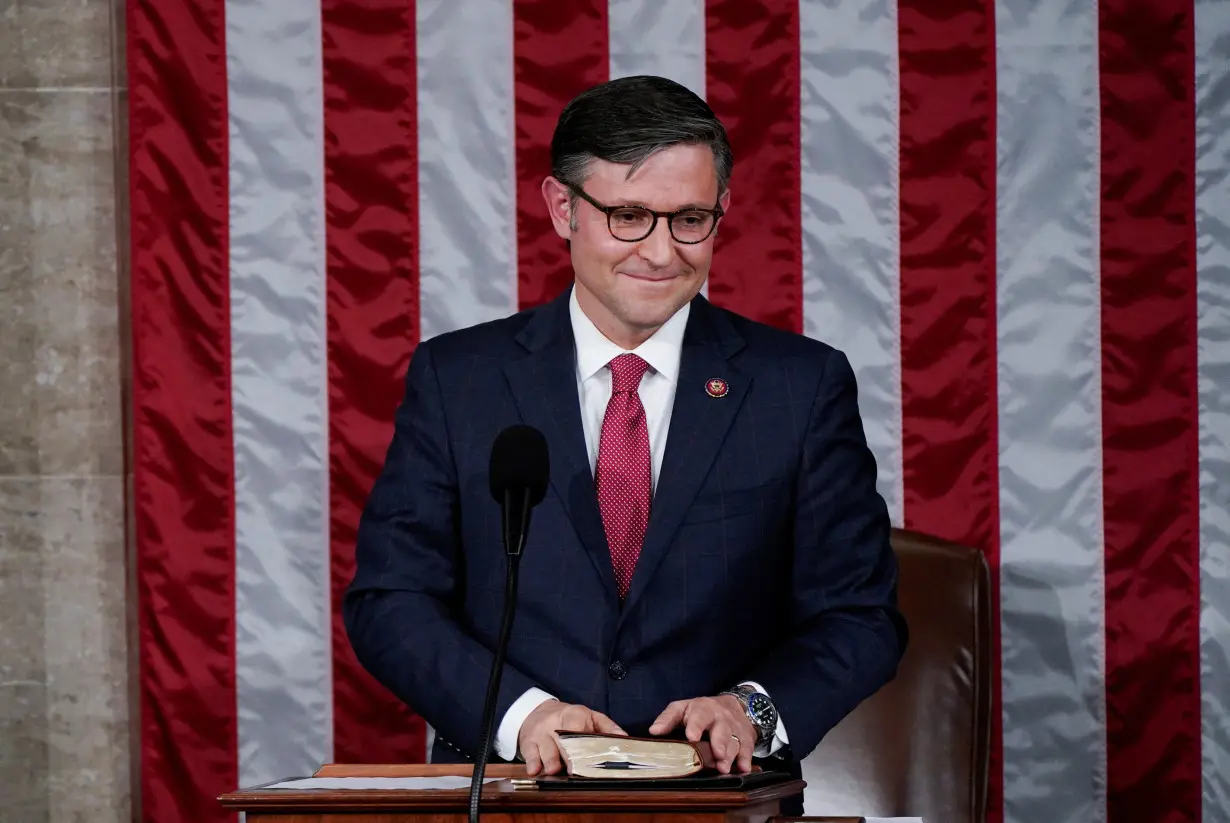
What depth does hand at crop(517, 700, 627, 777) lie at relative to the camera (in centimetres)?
142

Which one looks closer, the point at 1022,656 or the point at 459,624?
the point at 459,624

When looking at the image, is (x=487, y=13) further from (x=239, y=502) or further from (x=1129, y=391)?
(x=1129, y=391)

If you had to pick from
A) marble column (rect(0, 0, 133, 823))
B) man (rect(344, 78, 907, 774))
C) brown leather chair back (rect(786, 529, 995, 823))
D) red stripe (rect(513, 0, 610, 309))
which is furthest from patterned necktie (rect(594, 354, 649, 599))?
marble column (rect(0, 0, 133, 823))

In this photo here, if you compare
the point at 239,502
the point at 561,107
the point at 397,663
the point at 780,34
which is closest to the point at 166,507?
the point at 239,502

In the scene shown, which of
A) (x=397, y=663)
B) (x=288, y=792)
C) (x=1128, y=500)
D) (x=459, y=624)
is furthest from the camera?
(x=1128, y=500)

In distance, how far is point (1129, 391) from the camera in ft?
9.74

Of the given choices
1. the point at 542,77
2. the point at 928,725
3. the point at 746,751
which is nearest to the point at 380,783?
the point at 746,751

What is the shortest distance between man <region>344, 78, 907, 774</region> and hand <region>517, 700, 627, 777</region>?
0.23 meters

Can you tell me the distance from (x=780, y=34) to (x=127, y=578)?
180 centimetres

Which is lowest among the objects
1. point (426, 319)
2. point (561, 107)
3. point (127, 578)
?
point (127, 578)

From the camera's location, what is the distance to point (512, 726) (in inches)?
65.9

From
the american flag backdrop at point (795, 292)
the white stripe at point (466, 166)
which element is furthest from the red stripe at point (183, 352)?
the white stripe at point (466, 166)

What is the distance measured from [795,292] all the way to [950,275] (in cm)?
32

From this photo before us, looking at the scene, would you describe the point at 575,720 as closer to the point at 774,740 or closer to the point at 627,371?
the point at 774,740
